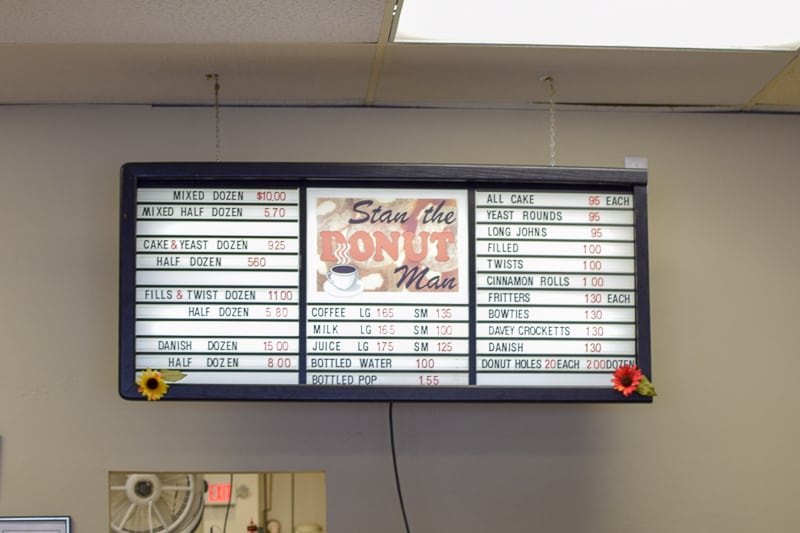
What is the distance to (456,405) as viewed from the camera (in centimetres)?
305

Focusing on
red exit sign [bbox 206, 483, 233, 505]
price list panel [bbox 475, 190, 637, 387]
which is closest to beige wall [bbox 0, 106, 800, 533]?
price list panel [bbox 475, 190, 637, 387]

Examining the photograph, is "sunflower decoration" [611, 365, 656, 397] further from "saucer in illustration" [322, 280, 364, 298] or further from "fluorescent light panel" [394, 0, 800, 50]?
"fluorescent light panel" [394, 0, 800, 50]

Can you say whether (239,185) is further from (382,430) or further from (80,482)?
(80,482)

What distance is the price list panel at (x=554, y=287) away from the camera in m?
2.68

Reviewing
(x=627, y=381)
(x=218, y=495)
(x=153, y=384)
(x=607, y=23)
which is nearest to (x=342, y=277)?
(x=153, y=384)

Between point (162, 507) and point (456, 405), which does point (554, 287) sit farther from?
point (162, 507)

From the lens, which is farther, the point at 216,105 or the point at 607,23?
the point at 216,105

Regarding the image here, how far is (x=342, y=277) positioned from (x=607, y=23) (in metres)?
1.03

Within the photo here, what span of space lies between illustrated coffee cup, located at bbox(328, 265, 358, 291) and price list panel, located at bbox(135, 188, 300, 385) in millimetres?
107

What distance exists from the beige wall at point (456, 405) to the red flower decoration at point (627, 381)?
0.44 meters

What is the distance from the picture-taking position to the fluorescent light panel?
89.4 inches

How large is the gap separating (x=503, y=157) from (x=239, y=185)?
95 centimetres

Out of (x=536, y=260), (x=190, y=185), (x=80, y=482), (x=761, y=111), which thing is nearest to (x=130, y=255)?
(x=190, y=185)

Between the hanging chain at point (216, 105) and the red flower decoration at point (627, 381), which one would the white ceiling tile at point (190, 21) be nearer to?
the hanging chain at point (216, 105)
